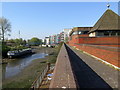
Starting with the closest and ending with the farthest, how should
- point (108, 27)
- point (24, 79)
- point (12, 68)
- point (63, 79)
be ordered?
point (63, 79), point (24, 79), point (12, 68), point (108, 27)

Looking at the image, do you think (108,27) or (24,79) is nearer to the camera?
(24,79)

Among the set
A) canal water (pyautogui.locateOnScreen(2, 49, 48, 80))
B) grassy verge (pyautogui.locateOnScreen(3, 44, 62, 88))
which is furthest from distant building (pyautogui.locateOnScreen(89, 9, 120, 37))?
canal water (pyautogui.locateOnScreen(2, 49, 48, 80))

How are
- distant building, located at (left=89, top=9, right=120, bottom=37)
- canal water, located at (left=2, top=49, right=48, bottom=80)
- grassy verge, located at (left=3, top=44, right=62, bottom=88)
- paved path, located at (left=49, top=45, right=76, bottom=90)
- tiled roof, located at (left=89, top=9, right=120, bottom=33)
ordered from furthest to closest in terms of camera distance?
tiled roof, located at (left=89, top=9, right=120, bottom=33) → distant building, located at (left=89, top=9, right=120, bottom=37) → canal water, located at (left=2, top=49, right=48, bottom=80) → grassy verge, located at (left=3, top=44, right=62, bottom=88) → paved path, located at (left=49, top=45, right=76, bottom=90)

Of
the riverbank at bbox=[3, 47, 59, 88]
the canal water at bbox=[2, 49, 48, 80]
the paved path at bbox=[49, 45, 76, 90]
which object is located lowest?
the canal water at bbox=[2, 49, 48, 80]

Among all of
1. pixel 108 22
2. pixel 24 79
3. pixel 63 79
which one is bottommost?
pixel 24 79

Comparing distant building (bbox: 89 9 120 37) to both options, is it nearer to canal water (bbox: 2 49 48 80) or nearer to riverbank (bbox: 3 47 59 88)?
riverbank (bbox: 3 47 59 88)

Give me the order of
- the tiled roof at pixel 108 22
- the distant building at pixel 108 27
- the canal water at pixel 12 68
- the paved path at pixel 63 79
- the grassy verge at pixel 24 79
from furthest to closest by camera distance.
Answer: the tiled roof at pixel 108 22
the distant building at pixel 108 27
the canal water at pixel 12 68
the grassy verge at pixel 24 79
the paved path at pixel 63 79

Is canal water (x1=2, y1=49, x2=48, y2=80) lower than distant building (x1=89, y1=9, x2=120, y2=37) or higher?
lower

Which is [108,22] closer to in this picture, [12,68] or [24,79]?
[24,79]

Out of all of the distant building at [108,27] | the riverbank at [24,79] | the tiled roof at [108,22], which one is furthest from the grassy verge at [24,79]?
the tiled roof at [108,22]

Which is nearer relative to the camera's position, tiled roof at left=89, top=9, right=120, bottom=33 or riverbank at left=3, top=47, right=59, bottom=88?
riverbank at left=3, top=47, right=59, bottom=88

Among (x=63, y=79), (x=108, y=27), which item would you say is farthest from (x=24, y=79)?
(x=108, y=27)

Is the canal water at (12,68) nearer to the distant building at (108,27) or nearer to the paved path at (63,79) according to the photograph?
the paved path at (63,79)

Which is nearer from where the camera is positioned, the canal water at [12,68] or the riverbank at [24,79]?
the riverbank at [24,79]
